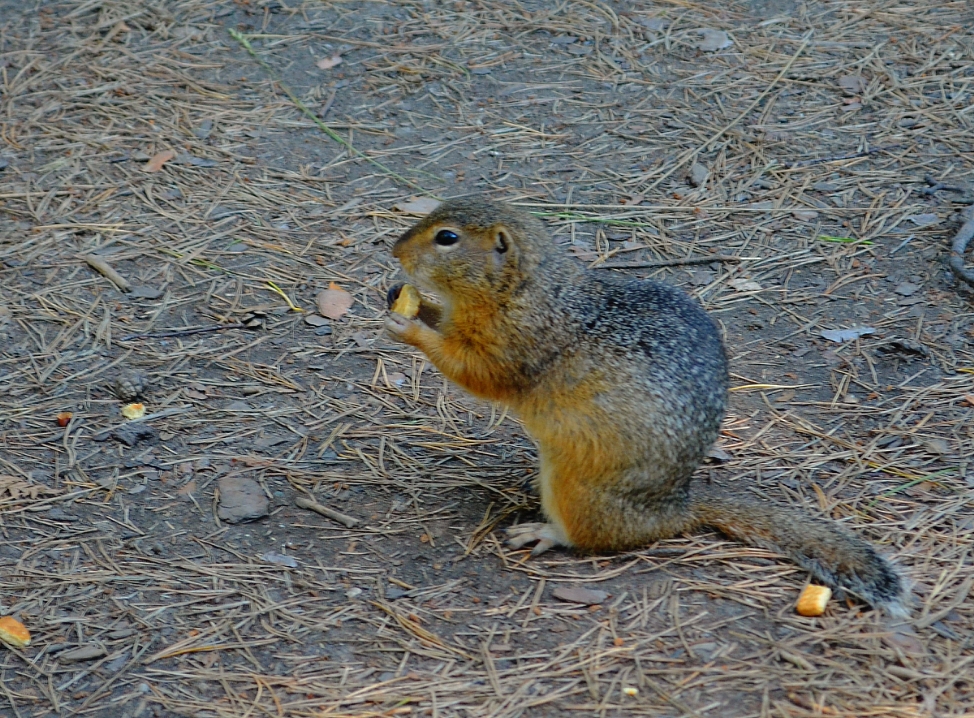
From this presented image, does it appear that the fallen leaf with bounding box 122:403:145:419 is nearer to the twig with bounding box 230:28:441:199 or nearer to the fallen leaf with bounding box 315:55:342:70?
the twig with bounding box 230:28:441:199

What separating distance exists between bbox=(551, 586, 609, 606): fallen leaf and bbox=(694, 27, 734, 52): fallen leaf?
155 inches

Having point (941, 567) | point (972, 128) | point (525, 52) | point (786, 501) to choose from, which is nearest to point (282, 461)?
point (786, 501)

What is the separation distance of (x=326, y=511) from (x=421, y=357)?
1.03 metres

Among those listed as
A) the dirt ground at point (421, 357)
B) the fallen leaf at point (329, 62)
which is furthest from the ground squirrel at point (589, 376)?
the fallen leaf at point (329, 62)

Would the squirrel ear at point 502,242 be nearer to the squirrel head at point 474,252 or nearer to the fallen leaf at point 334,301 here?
the squirrel head at point 474,252

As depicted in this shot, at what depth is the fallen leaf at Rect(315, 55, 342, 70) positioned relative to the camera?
20.1 ft

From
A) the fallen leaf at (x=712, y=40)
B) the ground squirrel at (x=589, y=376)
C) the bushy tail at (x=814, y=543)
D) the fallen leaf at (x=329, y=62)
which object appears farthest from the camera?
the fallen leaf at (x=712, y=40)

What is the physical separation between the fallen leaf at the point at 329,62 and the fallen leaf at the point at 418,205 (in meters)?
1.33

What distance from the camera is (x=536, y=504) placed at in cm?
389

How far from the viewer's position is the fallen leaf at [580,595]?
3.27m

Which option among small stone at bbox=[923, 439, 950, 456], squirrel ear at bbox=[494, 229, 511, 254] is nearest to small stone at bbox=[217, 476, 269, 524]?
squirrel ear at bbox=[494, 229, 511, 254]

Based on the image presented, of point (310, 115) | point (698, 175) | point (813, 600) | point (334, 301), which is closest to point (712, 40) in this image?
point (698, 175)

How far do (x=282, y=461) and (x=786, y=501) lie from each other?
1.80 metres

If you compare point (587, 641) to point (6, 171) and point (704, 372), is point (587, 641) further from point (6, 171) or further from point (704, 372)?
point (6, 171)
